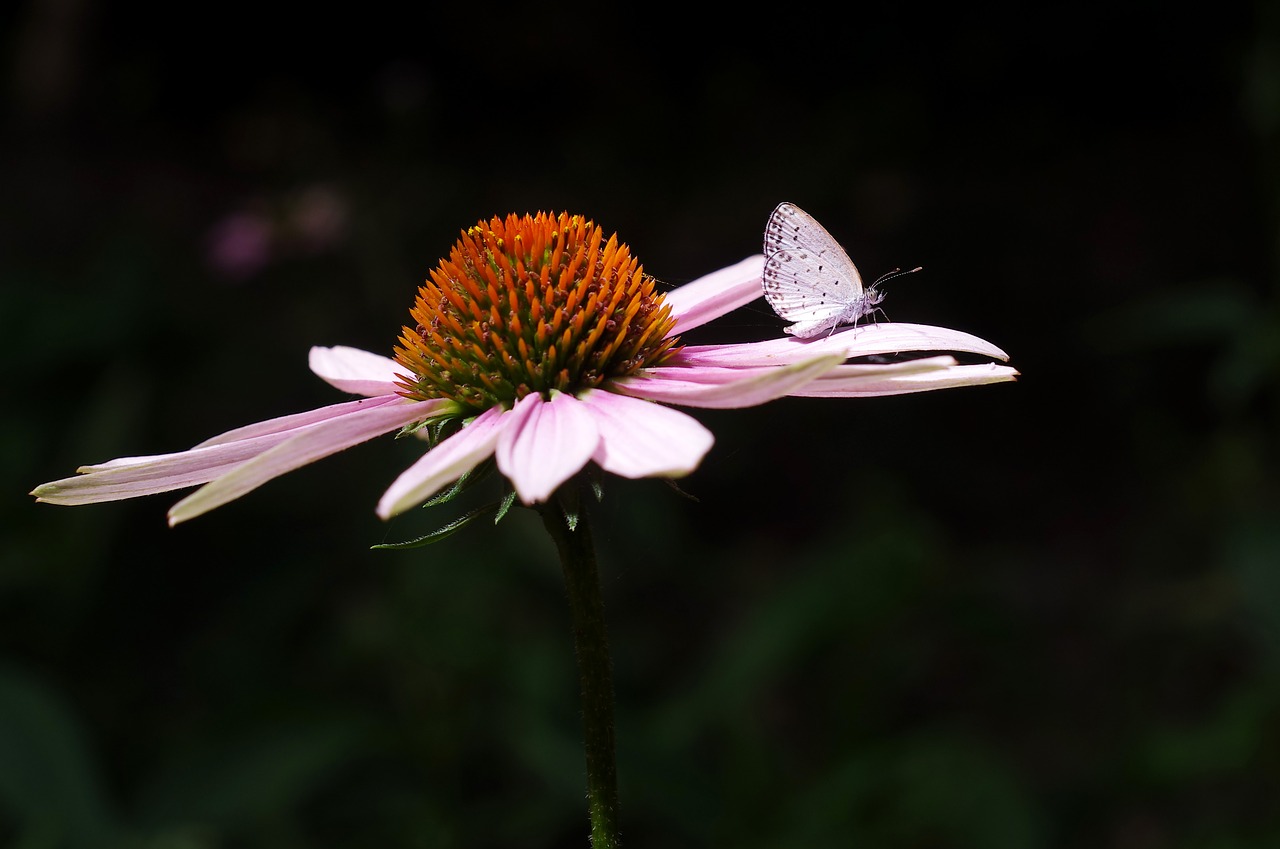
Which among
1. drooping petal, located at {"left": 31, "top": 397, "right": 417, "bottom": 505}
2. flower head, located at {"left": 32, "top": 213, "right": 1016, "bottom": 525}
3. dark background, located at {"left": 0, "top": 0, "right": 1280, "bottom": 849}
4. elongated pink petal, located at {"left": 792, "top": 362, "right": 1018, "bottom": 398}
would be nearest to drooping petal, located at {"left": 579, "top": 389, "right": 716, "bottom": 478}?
flower head, located at {"left": 32, "top": 213, "right": 1016, "bottom": 525}

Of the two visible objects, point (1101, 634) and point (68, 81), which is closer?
point (1101, 634)

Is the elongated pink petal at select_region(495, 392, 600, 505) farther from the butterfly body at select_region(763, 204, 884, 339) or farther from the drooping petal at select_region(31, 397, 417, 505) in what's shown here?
the butterfly body at select_region(763, 204, 884, 339)

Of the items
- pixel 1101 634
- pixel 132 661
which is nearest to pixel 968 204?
pixel 1101 634

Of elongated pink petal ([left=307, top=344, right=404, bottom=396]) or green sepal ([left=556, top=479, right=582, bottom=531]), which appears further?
elongated pink petal ([left=307, top=344, right=404, bottom=396])

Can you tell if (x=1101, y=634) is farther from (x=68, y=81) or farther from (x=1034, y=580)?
(x=68, y=81)

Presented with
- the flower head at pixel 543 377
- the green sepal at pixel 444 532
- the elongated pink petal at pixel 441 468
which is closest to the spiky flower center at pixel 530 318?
the flower head at pixel 543 377

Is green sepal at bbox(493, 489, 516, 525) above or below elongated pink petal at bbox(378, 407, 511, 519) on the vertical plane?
below
